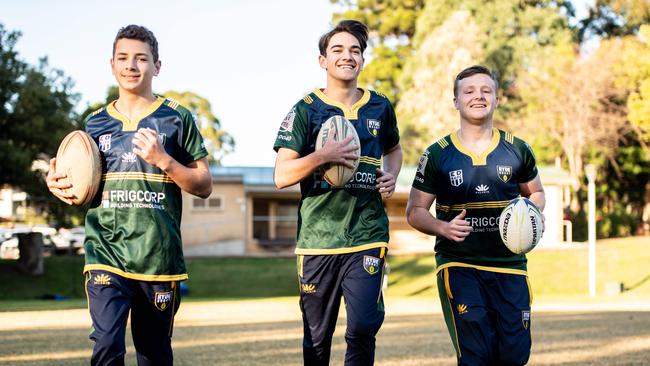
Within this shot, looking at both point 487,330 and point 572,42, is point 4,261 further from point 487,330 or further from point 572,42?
point 572,42

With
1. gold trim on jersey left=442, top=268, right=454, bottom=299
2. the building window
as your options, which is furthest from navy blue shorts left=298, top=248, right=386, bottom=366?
A: the building window

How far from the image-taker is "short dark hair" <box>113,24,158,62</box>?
5680 millimetres

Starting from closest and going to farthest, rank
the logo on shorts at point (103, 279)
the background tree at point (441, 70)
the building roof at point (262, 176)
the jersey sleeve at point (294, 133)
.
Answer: the logo on shorts at point (103, 279)
the jersey sleeve at point (294, 133)
the building roof at point (262, 176)
the background tree at point (441, 70)

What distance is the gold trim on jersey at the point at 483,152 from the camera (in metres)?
6.28

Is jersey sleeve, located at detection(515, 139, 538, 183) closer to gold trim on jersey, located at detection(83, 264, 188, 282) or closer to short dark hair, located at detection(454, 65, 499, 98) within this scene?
short dark hair, located at detection(454, 65, 499, 98)

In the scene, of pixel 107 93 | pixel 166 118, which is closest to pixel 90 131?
pixel 166 118

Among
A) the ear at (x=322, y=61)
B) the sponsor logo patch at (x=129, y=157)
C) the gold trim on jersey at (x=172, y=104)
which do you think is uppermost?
the ear at (x=322, y=61)

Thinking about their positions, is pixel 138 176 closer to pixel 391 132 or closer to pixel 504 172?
pixel 391 132

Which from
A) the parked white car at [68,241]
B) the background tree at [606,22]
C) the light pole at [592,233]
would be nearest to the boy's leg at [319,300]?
the light pole at [592,233]

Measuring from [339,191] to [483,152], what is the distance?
3.94 ft

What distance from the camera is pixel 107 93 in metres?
41.0

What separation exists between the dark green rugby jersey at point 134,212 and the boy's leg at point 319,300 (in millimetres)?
919

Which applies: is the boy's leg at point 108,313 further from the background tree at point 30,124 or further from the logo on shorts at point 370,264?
the background tree at point 30,124

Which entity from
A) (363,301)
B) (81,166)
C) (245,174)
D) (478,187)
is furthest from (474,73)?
(245,174)
